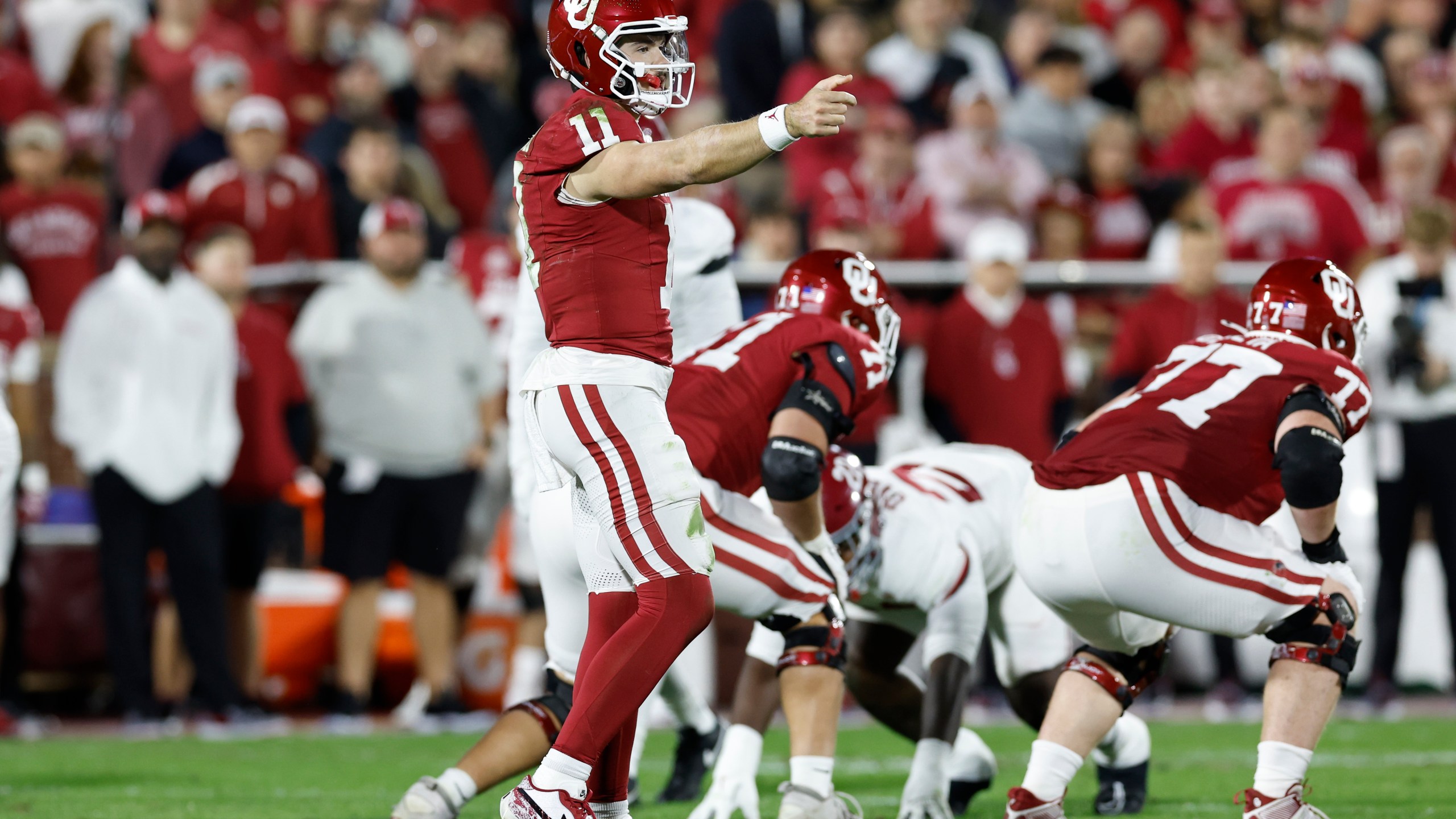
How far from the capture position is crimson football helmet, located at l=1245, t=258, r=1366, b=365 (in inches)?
194

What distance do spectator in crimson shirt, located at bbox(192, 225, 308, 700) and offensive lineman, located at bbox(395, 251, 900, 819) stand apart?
13.9 ft

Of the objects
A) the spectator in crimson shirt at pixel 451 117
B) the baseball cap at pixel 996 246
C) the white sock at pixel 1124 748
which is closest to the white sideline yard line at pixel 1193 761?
the white sock at pixel 1124 748

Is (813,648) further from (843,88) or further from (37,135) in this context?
(37,135)

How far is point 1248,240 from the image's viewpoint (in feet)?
34.0

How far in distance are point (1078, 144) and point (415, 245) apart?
4.52m

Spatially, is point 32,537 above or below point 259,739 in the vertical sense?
above

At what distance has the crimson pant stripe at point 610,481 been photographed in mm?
4270

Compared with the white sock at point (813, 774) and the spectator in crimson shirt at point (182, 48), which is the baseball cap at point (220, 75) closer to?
the spectator in crimson shirt at point (182, 48)

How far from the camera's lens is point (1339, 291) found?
16.3 feet

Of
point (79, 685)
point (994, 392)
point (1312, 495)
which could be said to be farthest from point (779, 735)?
point (1312, 495)

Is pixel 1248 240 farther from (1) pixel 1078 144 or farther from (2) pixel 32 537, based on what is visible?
(2) pixel 32 537

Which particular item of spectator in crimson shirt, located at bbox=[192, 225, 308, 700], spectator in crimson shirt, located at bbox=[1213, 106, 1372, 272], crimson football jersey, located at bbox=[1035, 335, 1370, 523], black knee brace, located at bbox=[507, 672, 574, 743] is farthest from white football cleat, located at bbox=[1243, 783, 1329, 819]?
spectator in crimson shirt, located at bbox=[1213, 106, 1372, 272]

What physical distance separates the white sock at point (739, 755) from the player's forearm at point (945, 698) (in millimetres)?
480

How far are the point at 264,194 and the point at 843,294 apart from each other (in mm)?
5457
